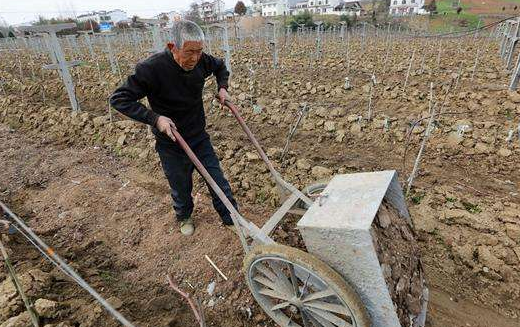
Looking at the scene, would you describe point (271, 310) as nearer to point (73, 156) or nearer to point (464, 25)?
point (73, 156)

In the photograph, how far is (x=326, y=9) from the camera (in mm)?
64562

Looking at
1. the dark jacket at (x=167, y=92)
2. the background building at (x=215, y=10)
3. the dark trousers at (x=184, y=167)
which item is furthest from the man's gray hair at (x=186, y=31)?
the background building at (x=215, y=10)


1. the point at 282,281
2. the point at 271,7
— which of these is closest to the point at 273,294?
the point at 282,281

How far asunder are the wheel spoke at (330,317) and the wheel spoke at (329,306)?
51 mm

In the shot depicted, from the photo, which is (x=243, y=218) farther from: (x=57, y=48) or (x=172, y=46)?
(x=57, y=48)

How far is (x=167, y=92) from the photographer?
8.15 feet

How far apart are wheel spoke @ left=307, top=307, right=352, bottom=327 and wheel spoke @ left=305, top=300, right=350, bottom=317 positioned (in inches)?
2.0

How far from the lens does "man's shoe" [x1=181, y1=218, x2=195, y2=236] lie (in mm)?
3234

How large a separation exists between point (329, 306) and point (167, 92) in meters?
1.88

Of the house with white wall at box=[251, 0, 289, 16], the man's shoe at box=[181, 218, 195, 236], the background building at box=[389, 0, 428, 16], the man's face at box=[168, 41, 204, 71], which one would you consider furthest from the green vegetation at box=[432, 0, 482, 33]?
the house with white wall at box=[251, 0, 289, 16]

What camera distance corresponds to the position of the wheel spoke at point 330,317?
184 cm

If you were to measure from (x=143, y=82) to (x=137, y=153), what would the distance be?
9.11 feet

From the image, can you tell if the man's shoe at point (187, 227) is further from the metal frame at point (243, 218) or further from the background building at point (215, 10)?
the background building at point (215, 10)

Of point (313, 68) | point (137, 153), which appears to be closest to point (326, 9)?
point (313, 68)
